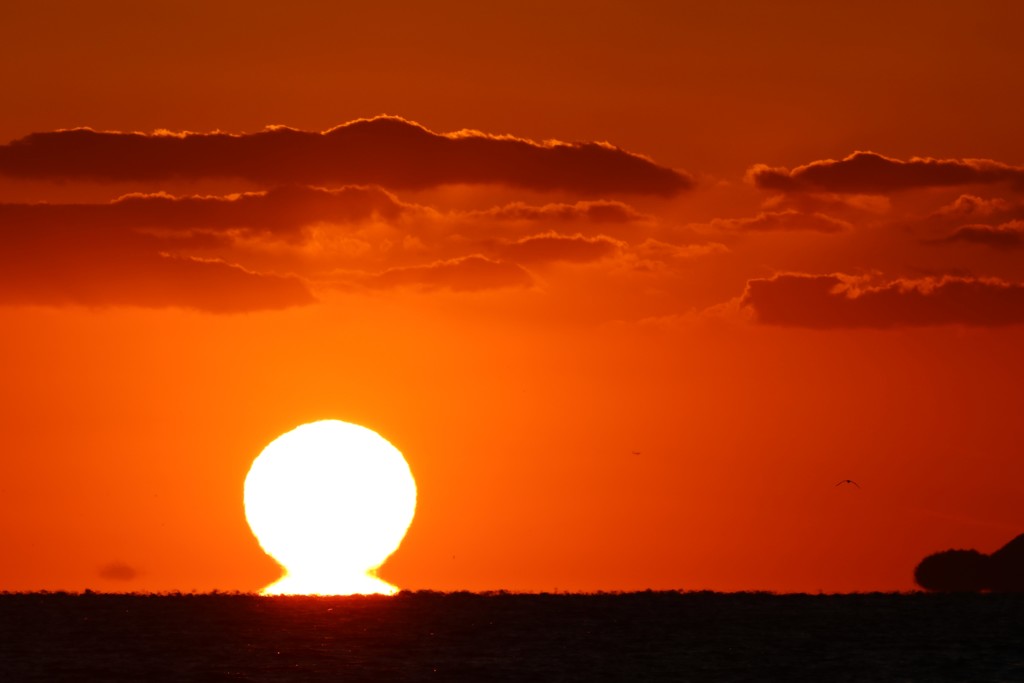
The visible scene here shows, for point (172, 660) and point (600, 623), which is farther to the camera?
point (600, 623)

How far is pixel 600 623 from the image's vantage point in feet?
579

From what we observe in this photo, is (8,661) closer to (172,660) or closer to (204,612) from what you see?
(172,660)

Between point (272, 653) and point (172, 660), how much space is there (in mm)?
7610

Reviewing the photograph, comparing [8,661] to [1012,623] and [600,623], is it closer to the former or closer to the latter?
[600,623]

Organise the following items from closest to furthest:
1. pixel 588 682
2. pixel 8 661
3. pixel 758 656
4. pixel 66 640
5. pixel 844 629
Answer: pixel 588 682
pixel 8 661
pixel 758 656
pixel 66 640
pixel 844 629

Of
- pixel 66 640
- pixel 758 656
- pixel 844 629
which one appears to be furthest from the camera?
pixel 844 629

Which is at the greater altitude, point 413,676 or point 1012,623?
point 1012,623

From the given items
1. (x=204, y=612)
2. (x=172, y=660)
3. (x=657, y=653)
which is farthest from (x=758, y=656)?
(x=204, y=612)

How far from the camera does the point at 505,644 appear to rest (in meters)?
149

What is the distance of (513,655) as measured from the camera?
137750mm

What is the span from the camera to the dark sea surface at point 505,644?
122m

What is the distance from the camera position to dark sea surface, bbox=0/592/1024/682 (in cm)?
12206

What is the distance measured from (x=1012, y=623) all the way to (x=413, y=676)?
76.1 metres

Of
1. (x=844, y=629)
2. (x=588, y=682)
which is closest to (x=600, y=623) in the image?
(x=844, y=629)
